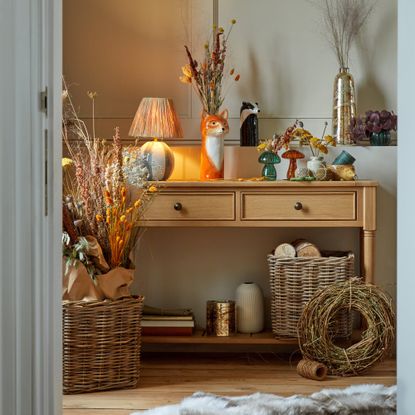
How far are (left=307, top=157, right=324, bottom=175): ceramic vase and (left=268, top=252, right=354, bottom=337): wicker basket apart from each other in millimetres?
419

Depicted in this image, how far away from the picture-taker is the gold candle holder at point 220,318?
401cm

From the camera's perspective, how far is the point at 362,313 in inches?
146

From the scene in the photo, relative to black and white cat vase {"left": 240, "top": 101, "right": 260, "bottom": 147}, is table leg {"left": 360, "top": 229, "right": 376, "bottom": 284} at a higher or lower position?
lower

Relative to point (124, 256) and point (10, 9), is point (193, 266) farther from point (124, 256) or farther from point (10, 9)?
point (10, 9)

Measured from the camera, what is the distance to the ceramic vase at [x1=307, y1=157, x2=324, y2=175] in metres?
3.86

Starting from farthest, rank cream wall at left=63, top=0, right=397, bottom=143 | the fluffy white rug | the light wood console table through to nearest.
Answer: cream wall at left=63, top=0, right=397, bottom=143 → the light wood console table → the fluffy white rug

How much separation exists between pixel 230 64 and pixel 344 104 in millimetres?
633

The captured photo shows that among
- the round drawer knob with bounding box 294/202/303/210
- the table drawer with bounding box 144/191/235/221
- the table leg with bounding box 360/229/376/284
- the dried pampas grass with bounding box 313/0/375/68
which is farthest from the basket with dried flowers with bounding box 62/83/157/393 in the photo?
the dried pampas grass with bounding box 313/0/375/68

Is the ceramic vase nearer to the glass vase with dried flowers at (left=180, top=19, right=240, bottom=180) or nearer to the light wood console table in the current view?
the light wood console table

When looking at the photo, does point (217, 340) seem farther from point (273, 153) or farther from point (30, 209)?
point (30, 209)

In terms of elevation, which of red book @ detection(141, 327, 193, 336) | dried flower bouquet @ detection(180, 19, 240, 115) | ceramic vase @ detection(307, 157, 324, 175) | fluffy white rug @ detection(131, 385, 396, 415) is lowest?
fluffy white rug @ detection(131, 385, 396, 415)

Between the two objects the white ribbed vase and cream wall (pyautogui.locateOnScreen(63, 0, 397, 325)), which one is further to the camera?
cream wall (pyautogui.locateOnScreen(63, 0, 397, 325))

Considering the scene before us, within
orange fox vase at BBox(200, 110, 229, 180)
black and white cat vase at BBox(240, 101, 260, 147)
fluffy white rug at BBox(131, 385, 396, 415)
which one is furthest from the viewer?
black and white cat vase at BBox(240, 101, 260, 147)

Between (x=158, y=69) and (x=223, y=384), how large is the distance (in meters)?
1.69
